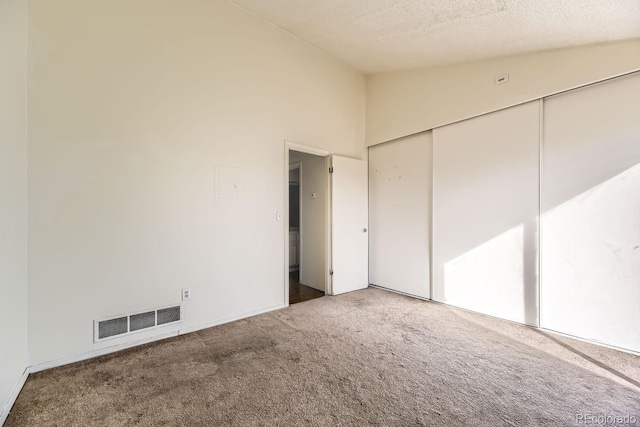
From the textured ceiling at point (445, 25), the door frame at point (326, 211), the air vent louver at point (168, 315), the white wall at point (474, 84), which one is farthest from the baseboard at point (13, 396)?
the white wall at point (474, 84)

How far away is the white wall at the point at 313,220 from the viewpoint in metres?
4.21

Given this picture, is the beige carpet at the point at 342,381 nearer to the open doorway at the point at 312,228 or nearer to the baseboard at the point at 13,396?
the baseboard at the point at 13,396

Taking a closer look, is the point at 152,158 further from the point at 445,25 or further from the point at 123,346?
the point at 445,25

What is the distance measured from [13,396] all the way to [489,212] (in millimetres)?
4284

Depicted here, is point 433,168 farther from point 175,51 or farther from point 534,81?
point 175,51

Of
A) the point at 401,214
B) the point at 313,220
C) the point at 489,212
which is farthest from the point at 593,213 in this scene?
the point at 313,220

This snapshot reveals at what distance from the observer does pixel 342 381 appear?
1.91m

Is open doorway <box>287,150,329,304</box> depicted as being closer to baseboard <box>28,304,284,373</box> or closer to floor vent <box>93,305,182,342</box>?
baseboard <box>28,304,284,373</box>

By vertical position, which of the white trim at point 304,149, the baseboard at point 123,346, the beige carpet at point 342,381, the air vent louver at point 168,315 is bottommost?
the beige carpet at point 342,381

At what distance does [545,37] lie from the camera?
2.50 meters

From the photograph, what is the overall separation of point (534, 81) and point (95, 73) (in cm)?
412

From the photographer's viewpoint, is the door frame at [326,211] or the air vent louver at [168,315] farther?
the door frame at [326,211]

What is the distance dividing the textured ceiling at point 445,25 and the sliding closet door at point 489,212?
26.4 inches

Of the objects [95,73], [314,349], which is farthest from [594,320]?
[95,73]
